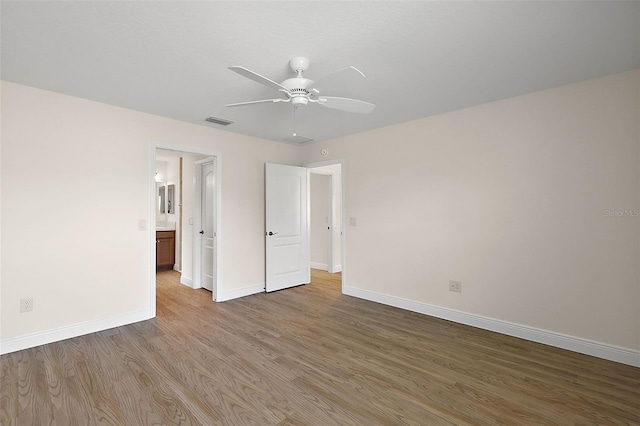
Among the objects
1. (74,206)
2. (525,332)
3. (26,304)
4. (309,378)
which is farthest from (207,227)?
(525,332)

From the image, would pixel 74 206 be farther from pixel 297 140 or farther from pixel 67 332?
pixel 297 140

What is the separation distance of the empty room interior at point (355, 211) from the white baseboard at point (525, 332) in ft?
0.07

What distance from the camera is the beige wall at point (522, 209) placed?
2.55 meters

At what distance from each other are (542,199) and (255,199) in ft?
11.9

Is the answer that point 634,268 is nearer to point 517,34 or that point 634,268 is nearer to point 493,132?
point 493,132

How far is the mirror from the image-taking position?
22.6ft

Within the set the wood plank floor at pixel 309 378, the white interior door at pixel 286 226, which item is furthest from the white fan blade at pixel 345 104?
the white interior door at pixel 286 226

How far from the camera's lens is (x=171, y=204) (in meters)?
6.93

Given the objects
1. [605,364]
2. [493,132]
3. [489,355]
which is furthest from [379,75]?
[605,364]

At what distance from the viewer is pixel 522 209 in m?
3.02

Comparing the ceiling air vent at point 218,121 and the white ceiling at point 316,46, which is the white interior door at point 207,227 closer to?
the ceiling air vent at point 218,121

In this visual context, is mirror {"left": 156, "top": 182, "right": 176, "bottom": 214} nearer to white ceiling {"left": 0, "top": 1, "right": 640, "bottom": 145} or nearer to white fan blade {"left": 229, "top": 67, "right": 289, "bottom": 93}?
white ceiling {"left": 0, "top": 1, "right": 640, "bottom": 145}

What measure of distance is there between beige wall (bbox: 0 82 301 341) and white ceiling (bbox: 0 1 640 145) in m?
0.35

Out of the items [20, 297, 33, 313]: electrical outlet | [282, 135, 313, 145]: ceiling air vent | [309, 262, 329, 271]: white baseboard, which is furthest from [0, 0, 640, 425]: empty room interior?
[309, 262, 329, 271]: white baseboard
